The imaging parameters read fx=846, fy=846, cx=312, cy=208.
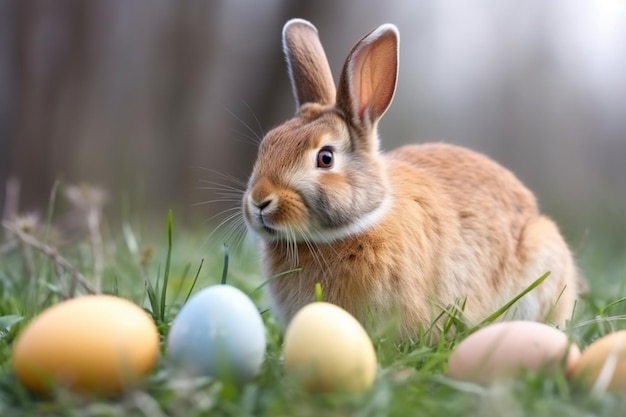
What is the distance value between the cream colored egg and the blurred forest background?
228cm

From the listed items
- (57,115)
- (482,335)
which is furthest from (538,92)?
(482,335)

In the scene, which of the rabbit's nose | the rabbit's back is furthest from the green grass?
the rabbit's back

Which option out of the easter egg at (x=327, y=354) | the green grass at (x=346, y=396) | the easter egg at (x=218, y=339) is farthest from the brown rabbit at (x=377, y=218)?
the easter egg at (x=327, y=354)

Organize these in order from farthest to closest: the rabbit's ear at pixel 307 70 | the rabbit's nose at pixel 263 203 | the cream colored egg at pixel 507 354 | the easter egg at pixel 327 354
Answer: the rabbit's ear at pixel 307 70 → the rabbit's nose at pixel 263 203 → the cream colored egg at pixel 507 354 → the easter egg at pixel 327 354

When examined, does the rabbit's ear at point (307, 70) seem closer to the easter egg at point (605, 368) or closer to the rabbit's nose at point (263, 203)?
the rabbit's nose at point (263, 203)

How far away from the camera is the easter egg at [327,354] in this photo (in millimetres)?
2184

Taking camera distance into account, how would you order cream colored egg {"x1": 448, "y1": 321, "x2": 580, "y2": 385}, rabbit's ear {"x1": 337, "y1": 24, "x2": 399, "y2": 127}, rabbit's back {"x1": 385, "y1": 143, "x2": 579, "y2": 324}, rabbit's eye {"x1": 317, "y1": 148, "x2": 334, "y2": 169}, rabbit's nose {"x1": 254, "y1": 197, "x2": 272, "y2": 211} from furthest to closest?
rabbit's back {"x1": 385, "y1": 143, "x2": 579, "y2": 324} → rabbit's ear {"x1": 337, "y1": 24, "x2": 399, "y2": 127} → rabbit's eye {"x1": 317, "y1": 148, "x2": 334, "y2": 169} → rabbit's nose {"x1": 254, "y1": 197, "x2": 272, "y2": 211} → cream colored egg {"x1": 448, "y1": 321, "x2": 580, "y2": 385}

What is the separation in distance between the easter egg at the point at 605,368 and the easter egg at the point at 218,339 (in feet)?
2.90

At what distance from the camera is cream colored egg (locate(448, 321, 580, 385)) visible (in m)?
2.30

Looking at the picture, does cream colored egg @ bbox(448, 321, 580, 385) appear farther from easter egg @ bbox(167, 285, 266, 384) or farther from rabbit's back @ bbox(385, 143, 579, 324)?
rabbit's back @ bbox(385, 143, 579, 324)

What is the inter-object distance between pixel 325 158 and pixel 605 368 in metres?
1.41

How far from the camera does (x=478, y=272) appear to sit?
11.6ft

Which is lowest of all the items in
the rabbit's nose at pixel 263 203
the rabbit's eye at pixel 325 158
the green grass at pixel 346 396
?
the green grass at pixel 346 396

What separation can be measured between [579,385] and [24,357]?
1.45 metres
